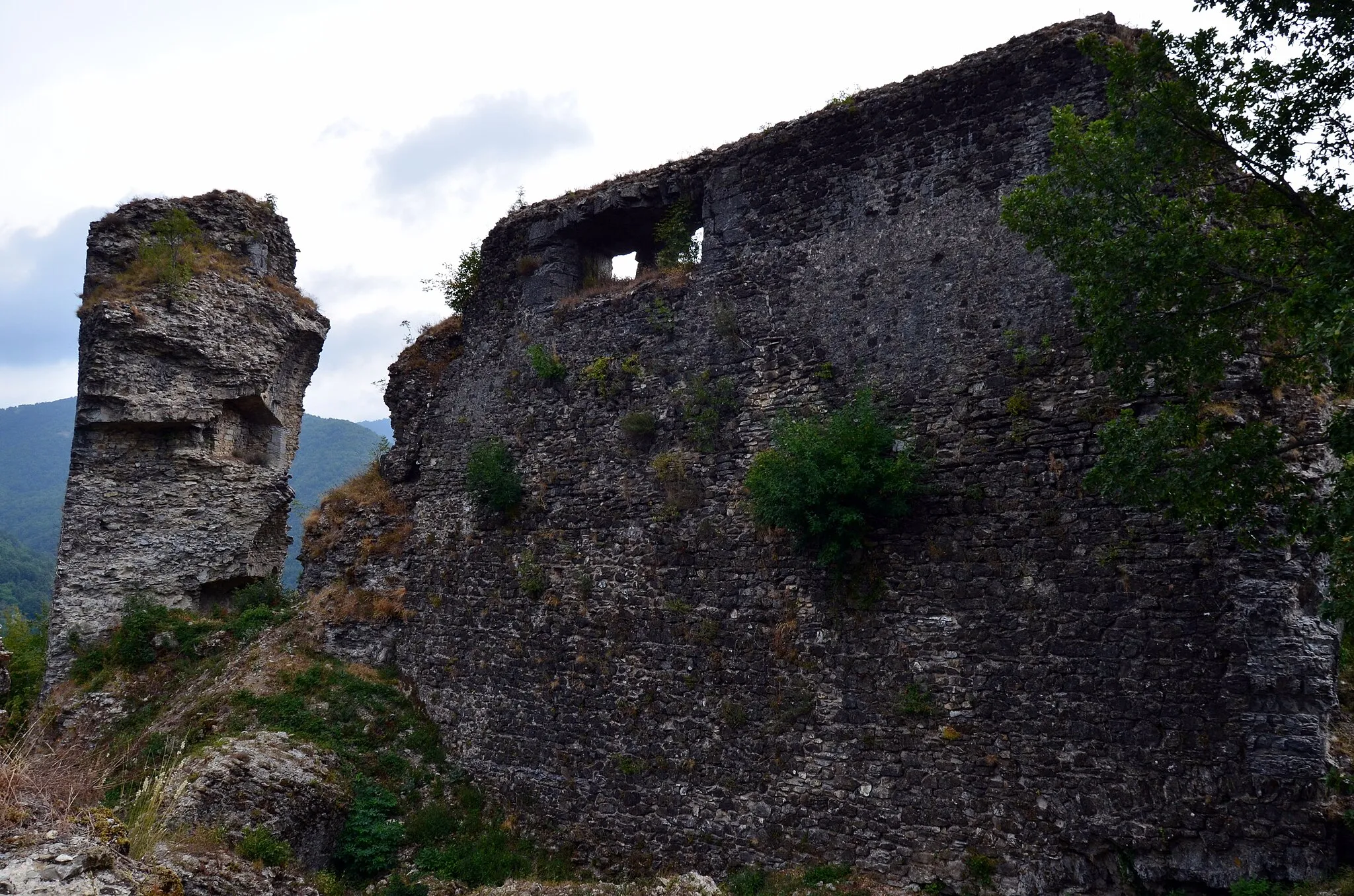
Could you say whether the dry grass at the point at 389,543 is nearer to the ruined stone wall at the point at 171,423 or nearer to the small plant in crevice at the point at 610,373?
the ruined stone wall at the point at 171,423

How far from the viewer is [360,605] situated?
14516 millimetres

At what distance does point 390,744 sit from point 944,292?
30.6ft

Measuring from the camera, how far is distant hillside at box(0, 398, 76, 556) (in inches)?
3812

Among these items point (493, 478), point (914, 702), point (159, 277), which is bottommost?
point (914, 702)

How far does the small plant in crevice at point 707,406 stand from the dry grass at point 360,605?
5.89 metres

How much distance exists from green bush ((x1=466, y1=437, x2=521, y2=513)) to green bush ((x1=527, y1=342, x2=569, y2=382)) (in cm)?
126

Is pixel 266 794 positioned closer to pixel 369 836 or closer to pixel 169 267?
pixel 369 836

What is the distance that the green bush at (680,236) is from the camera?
1224 centimetres

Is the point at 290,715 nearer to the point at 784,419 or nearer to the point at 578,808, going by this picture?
the point at 578,808

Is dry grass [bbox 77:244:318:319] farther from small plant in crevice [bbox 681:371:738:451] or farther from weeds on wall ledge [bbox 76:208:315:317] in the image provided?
small plant in crevice [bbox 681:371:738:451]

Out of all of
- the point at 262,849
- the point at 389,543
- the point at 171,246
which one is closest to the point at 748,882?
the point at 262,849

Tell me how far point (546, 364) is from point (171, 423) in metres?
7.49

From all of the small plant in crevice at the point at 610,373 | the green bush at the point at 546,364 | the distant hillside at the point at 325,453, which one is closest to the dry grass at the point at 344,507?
the green bush at the point at 546,364

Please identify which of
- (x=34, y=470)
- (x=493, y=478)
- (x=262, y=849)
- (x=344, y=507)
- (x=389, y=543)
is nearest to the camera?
(x=262, y=849)
